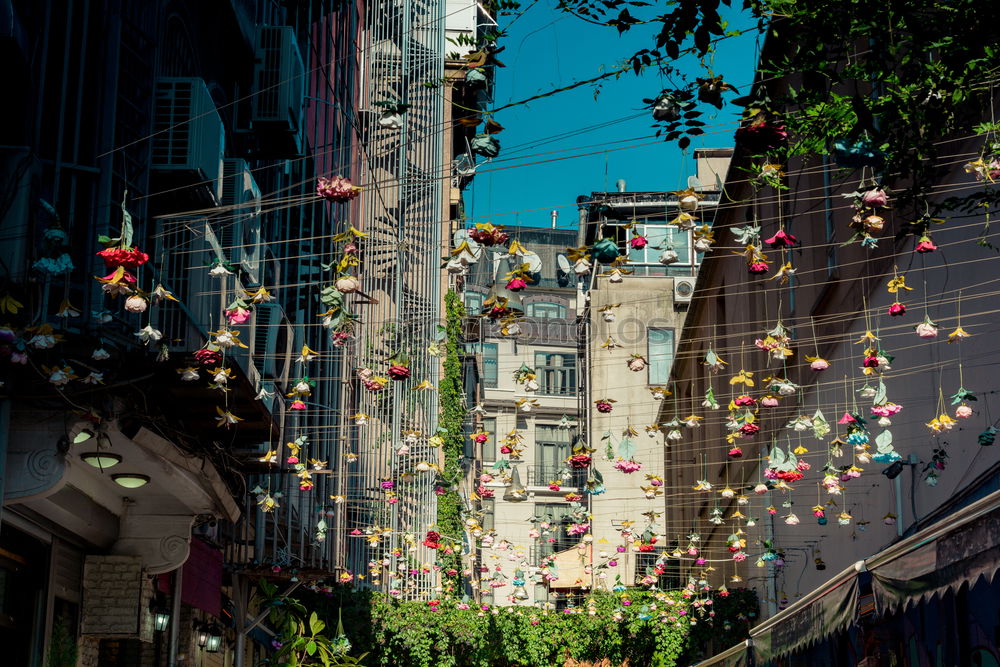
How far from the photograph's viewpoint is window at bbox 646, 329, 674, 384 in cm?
4100

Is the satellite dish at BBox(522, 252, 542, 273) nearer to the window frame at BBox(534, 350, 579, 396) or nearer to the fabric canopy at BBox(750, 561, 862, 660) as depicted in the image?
the fabric canopy at BBox(750, 561, 862, 660)

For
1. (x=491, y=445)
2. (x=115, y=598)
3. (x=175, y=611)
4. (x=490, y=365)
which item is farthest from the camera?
(x=490, y=365)

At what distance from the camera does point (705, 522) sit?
29.2 metres

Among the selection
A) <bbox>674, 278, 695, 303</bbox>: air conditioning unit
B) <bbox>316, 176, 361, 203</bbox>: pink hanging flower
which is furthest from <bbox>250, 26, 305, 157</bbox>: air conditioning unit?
<bbox>674, 278, 695, 303</bbox>: air conditioning unit

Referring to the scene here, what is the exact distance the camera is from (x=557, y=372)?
58.5 meters

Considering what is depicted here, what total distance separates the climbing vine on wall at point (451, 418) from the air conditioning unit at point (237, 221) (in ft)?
51.8

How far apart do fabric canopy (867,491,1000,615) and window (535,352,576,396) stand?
168ft

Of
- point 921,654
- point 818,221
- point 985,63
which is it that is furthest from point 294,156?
point 921,654

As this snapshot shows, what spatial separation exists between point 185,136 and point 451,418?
76.6 feet

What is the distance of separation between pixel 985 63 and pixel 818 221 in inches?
339

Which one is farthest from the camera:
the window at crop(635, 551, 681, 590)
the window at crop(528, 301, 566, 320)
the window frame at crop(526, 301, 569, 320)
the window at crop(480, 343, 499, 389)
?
the window at crop(528, 301, 566, 320)

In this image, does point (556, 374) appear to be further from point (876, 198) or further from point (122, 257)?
point (122, 257)

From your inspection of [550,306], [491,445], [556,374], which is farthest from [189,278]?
[550,306]

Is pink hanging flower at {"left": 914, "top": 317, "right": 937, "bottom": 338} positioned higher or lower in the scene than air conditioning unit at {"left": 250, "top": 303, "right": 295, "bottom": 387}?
lower
